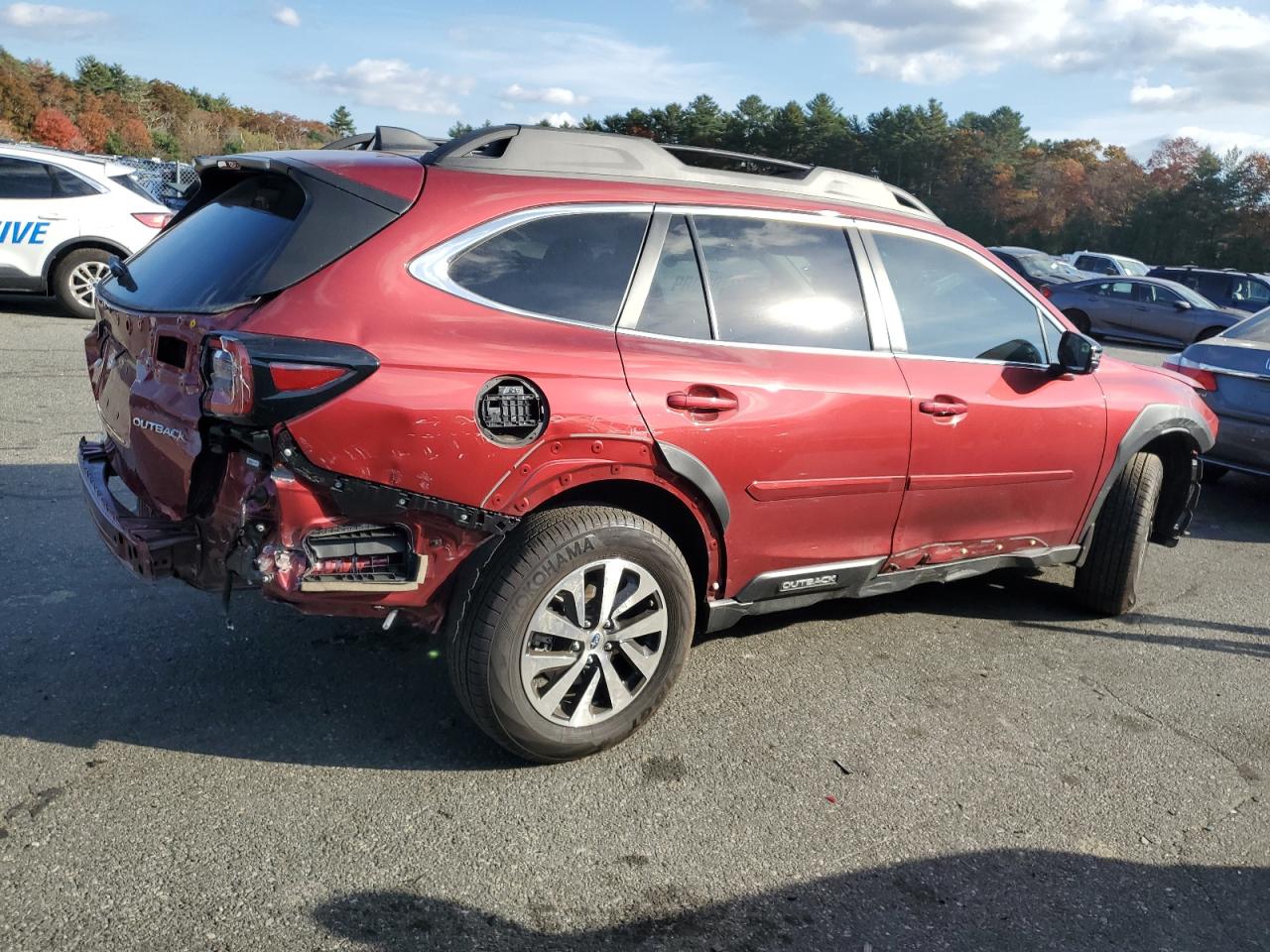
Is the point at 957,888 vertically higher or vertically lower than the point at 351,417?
lower

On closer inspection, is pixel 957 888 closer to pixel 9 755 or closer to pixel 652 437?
pixel 652 437

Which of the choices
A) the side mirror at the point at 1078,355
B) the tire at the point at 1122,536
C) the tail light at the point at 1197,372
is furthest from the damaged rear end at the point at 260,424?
the tail light at the point at 1197,372

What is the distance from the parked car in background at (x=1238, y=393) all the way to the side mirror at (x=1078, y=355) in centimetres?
323

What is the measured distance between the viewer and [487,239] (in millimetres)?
3201

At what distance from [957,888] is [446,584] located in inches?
66.4

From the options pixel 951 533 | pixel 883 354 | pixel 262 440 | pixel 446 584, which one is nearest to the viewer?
pixel 262 440

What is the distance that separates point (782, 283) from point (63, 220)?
9.62 metres

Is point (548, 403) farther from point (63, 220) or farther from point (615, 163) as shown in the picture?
point (63, 220)

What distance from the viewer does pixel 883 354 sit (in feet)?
13.0

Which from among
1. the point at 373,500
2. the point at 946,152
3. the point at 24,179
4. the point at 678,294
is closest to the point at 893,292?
the point at 678,294

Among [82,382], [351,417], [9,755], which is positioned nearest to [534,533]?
[351,417]

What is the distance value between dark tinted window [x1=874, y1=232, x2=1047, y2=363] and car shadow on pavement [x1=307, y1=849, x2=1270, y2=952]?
1.97m

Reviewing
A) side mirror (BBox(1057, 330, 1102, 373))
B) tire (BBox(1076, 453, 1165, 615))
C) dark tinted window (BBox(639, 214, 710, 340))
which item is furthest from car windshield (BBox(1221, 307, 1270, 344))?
dark tinted window (BBox(639, 214, 710, 340))

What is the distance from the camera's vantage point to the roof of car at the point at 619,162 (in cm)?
339
